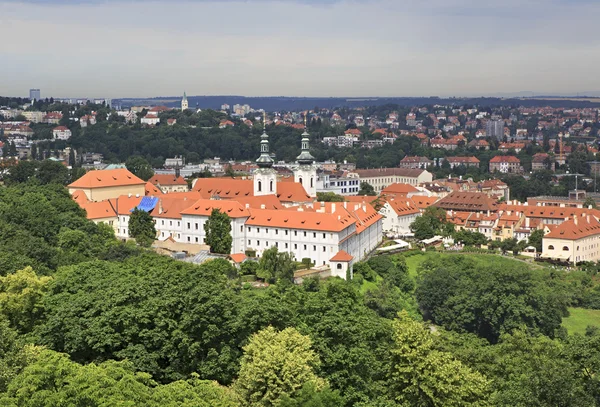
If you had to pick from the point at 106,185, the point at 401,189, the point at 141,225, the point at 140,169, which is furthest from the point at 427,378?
the point at 140,169

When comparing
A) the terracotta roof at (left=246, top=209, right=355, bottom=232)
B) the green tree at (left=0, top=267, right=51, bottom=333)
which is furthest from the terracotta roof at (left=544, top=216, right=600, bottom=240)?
the green tree at (left=0, top=267, right=51, bottom=333)

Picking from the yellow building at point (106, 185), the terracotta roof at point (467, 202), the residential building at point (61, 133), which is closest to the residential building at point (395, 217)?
the terracotta roof at point (467, 202)

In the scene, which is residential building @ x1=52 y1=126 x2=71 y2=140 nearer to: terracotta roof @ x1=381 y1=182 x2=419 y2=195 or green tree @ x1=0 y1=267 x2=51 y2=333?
terracotta roof @ x1=381 y1=182 x2=419 y2=195

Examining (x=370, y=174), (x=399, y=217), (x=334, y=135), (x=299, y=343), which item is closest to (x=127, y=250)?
(x=299, y=343)

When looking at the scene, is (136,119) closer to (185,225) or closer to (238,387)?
(185,225)

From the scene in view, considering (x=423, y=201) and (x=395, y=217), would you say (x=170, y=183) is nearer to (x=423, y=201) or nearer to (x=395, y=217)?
(x=423, y=201)
